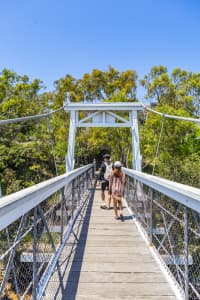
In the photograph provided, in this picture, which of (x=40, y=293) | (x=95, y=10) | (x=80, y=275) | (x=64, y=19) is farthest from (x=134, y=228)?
(x=64, y=19)

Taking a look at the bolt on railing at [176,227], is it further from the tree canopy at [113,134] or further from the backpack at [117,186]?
the tree canopy at [113,134]

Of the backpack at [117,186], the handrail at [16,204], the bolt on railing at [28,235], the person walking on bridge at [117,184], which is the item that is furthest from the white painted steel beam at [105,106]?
the handrail at [16,204]

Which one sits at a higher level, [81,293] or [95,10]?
[95,10]

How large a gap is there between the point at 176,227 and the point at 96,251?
0.90 m

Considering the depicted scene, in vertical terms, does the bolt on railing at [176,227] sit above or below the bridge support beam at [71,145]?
below

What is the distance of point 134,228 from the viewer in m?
3.67

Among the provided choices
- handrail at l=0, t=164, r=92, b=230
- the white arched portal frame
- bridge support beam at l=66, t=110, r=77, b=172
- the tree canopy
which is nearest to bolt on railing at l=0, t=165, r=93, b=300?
handrail at l=0, t=164, r=92, b=230

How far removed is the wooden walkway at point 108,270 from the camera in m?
1.95

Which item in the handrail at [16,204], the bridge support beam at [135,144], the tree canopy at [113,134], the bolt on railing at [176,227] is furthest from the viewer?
the tree canopy at [113,134]

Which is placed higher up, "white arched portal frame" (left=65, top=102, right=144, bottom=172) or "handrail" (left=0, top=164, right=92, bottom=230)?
"white arched portal frame" (left=65, top=102, right=144, bottom=172)

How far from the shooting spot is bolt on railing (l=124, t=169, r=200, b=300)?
155cm

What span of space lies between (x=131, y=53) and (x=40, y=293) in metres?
11.5

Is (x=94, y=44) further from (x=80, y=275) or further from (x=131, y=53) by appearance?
(x=80, y=275)

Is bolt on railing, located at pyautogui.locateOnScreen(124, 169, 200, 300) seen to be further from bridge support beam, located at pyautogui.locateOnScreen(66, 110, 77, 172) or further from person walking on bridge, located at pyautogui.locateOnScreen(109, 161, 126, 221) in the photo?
bridge support beam, located at pyautogui.locateOnScreen(66, 110, 77, 172)
